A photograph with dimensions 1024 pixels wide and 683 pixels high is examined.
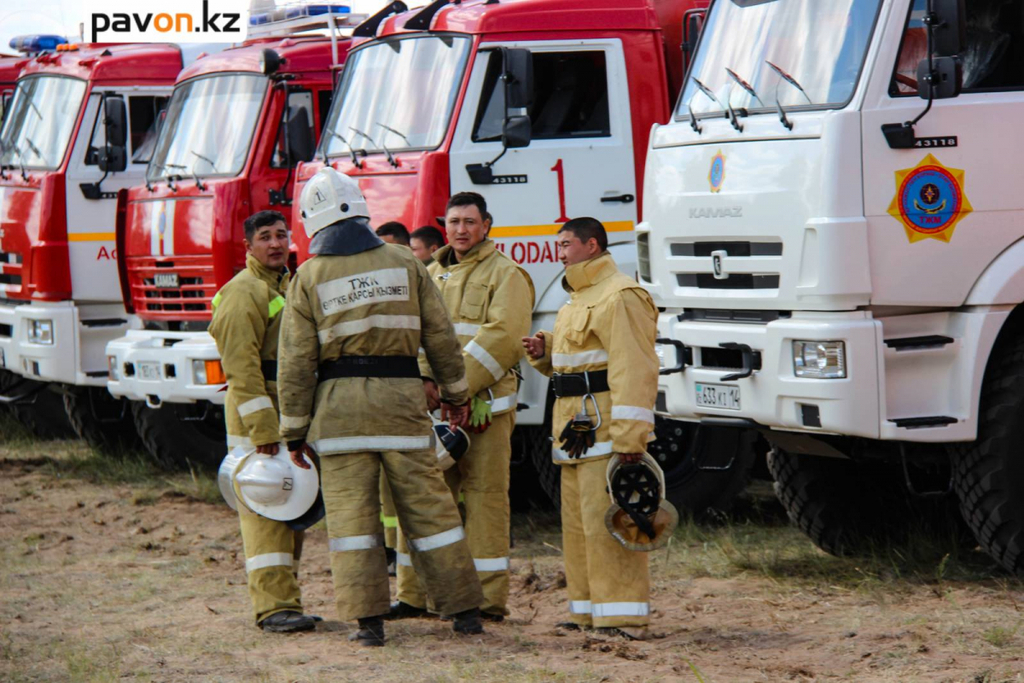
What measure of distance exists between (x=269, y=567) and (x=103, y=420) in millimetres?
5950

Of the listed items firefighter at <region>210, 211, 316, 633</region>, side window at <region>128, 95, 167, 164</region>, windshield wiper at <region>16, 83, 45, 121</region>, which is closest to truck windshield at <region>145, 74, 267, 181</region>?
side window at <region>128, 95, 167, 164</region>

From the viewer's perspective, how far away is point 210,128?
10.7 m

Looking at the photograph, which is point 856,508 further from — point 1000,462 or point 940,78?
point 940,78

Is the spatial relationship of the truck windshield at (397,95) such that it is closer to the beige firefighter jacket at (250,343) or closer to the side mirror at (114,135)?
the beige firefighter jacket at (250,343)

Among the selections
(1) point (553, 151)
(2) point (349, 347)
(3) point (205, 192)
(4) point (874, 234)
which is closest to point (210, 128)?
(3) point (205, 192)

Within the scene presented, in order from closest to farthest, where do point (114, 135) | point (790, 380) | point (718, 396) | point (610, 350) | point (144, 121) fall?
point (610, 350), point (790, 380), point (718, 396), point (114, 135), point (144, 121)

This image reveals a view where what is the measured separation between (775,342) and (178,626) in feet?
9.67

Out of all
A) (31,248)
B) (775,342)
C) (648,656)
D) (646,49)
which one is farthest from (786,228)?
(31,248)

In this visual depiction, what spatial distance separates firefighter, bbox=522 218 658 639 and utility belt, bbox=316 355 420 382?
26.3 inches

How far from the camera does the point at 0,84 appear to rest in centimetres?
1412

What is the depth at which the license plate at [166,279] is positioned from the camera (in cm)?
1071

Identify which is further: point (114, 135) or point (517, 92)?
point (114, 135)

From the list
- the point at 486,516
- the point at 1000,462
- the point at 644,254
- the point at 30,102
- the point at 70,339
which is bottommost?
the point at 486,516

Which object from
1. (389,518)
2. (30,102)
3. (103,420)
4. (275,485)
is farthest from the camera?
(103,420)
